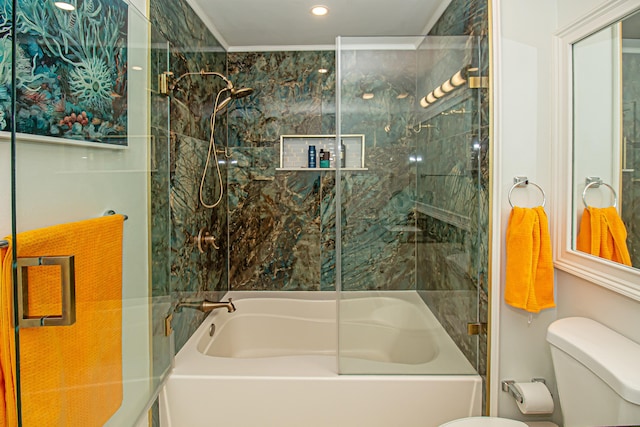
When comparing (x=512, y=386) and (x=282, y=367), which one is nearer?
(x=512, y=386)

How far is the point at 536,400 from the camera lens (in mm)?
1768

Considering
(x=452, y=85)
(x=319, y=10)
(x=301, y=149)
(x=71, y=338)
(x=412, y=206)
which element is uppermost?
(x=319, y=10)

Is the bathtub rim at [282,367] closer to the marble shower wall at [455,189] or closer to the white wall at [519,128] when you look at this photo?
the marble shower wall at [455,189]

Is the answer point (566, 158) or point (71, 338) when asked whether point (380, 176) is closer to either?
point (566, 158)

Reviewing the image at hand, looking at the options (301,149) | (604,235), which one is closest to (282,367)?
(604,235)

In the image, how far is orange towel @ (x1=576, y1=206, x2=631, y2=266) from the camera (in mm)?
1444

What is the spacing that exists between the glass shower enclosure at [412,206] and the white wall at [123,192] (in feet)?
2.90

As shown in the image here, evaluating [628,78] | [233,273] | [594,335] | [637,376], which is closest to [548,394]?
[594,335]

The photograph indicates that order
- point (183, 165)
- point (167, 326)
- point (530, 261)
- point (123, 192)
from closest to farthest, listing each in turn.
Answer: point (123, 192)
point (530, 261)
point (167, 326)
point (183, 165)

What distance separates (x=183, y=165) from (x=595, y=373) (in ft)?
6.90

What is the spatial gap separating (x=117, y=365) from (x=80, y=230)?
55 cm

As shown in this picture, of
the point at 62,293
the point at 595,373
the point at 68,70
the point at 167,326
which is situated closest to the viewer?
the point at 62,293

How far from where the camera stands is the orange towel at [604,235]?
1444 mm

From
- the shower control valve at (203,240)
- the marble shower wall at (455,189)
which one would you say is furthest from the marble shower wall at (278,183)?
the marble shower wall at (455,189)
